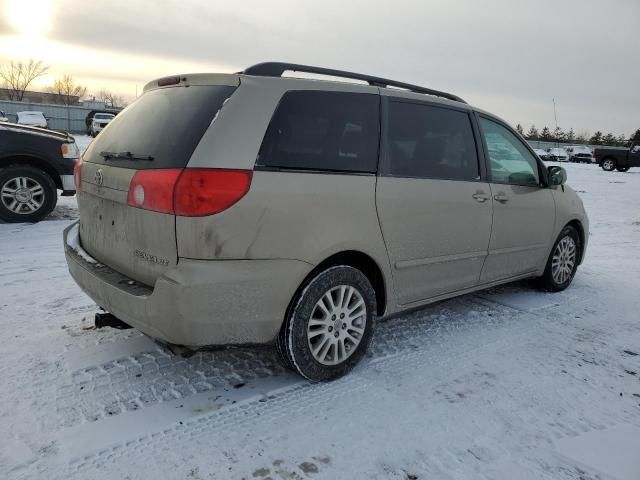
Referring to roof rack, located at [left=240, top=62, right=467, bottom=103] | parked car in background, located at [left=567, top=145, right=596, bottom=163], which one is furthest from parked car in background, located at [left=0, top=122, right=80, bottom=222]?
parked car in background, located at [left=567, top=145, right=596, bottom=163]

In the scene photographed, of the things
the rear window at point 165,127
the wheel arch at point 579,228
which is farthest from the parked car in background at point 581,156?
the rear window at point 165,127

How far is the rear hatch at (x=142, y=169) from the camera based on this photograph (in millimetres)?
2525

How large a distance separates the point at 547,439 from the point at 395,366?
38.7 inches

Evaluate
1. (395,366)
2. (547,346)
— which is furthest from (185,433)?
(547,346)

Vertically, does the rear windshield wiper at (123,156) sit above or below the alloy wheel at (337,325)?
above

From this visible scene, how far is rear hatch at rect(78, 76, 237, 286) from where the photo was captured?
8.29ft

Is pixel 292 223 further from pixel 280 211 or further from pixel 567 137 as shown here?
pixel 567 137

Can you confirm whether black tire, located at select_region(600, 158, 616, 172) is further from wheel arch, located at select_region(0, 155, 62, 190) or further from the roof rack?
wheel arch, located at select_region(0, 155, 62, 190)

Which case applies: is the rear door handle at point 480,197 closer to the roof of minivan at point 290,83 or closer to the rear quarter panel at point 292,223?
the roof of minivan at point 290,83

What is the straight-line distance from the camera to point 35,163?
7.18 metres

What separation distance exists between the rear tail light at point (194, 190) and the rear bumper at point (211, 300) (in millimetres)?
265

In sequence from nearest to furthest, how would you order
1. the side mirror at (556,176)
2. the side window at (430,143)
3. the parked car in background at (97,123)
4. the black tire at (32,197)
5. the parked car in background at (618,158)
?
the side window at (430,143), the side mirror at (556,176), the black tire at (32,197), the parked car in background at (618,158), the parked car in background at (97,123)

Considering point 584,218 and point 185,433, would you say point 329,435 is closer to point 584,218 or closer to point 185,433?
point 185,433

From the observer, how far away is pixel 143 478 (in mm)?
2123
